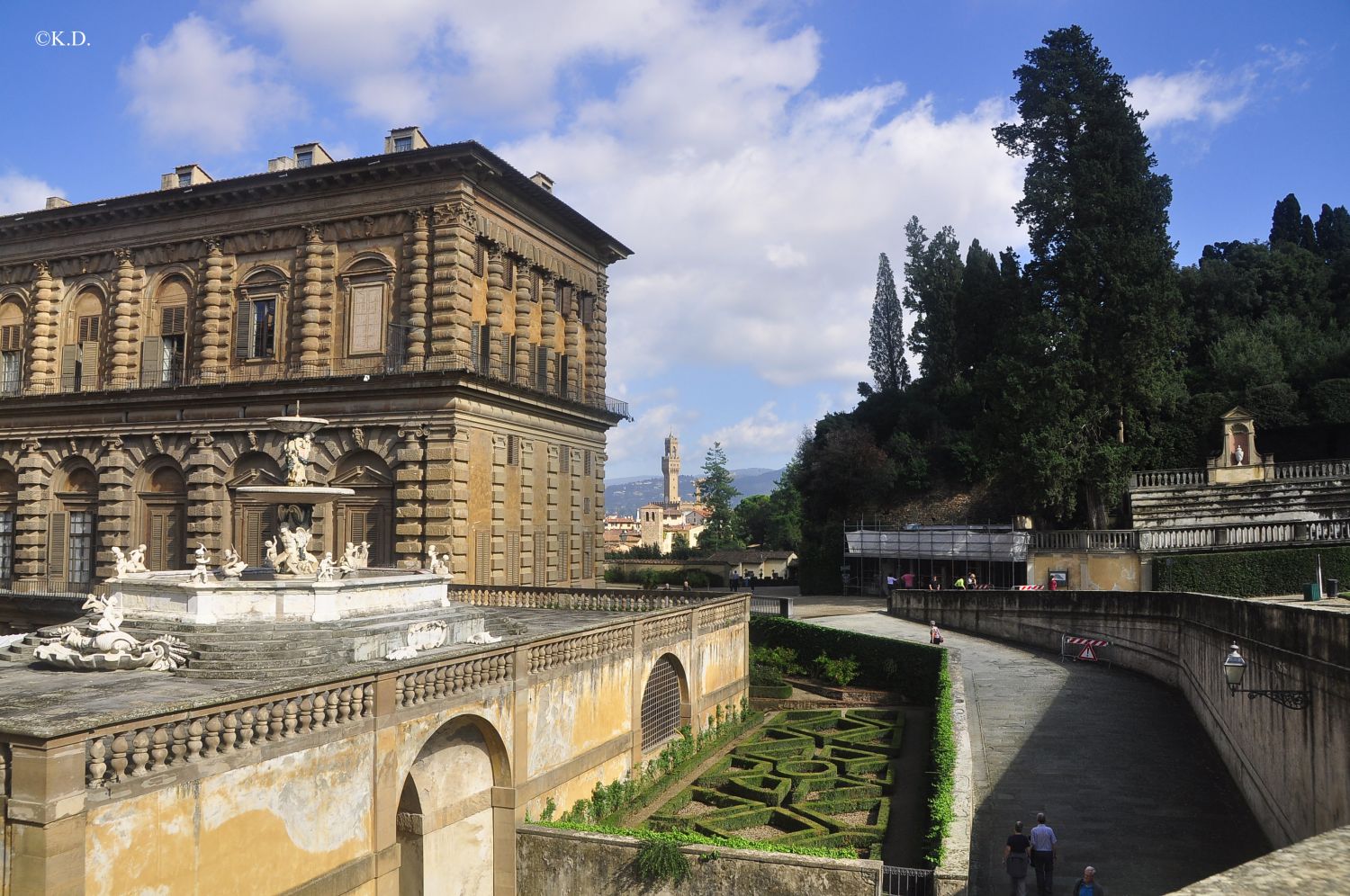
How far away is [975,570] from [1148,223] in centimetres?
1652

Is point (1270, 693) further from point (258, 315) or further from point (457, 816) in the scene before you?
point (258, 315)

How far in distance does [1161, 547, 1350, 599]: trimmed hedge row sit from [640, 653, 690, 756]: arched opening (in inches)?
393

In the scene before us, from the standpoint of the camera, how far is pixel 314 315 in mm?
33875

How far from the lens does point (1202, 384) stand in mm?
52375

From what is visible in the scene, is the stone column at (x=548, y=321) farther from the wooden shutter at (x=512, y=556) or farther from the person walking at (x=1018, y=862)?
the person walking at (x=1018, y=862)

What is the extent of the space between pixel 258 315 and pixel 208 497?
6.66 meters

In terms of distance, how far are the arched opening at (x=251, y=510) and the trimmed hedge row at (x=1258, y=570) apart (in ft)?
56.6

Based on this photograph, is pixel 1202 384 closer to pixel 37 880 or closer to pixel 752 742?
pixel 752 742

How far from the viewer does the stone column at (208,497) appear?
113 ft

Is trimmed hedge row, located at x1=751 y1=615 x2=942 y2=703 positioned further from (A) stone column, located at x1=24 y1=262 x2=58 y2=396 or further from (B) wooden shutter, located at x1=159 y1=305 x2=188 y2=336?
(A) stone column, located at x1=24 y1=262 x2=58 y2=396

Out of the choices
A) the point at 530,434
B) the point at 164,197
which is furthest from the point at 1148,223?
the point at 164,197

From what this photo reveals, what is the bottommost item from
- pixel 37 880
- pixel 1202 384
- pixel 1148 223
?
pixel 37 880

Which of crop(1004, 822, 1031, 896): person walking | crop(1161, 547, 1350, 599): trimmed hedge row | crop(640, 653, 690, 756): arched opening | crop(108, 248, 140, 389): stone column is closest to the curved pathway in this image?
crop(1004, 822, 1031, 896): person walking

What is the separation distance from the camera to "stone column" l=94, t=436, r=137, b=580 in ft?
119
